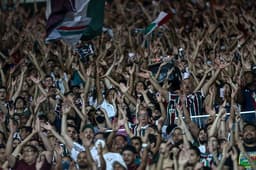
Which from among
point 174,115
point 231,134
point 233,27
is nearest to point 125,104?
point 174,115

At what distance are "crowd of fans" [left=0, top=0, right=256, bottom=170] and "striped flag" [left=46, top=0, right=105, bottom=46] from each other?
0.50 m

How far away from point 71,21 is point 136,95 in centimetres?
272

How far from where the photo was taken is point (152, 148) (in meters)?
9.43

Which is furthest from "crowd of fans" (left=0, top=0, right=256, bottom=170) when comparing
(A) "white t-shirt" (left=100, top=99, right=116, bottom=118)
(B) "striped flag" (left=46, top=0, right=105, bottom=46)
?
(B) "striped flag" (left=46, top=0, right=105, bottom=46)

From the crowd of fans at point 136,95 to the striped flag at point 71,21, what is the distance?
1.66 ft

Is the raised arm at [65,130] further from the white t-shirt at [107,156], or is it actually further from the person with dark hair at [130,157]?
the person with dark hair at [130,157]

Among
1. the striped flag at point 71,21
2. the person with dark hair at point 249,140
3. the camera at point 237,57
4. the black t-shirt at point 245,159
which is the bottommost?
the black t-shirt at point 245,159

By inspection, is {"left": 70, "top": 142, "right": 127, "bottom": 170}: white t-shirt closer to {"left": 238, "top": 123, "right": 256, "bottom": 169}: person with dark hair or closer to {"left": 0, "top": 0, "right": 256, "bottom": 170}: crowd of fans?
{"left": 0, "top": 0, "right": 256, "bottom": 170}: crowd of fans

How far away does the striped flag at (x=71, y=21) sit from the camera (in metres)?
13.9

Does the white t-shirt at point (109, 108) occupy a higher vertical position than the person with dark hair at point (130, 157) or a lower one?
higher

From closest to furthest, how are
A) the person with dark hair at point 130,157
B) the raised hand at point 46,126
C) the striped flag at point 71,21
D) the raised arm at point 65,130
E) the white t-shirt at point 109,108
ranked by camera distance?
the person with dark hair at point 130,157, the raised arm at point 65,130, the raised hand at point 46,126, the white t-shirt at point 109,108, the striped flag at point 71,21

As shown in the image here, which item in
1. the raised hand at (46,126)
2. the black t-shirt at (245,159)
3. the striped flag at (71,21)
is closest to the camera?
the black t-shirt at (245,159)

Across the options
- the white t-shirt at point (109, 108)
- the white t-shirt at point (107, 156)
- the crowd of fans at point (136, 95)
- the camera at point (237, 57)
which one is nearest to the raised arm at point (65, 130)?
the crowd of fans at point (136, 95)

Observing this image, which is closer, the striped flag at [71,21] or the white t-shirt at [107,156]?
the white t-shirt at [107,156]
